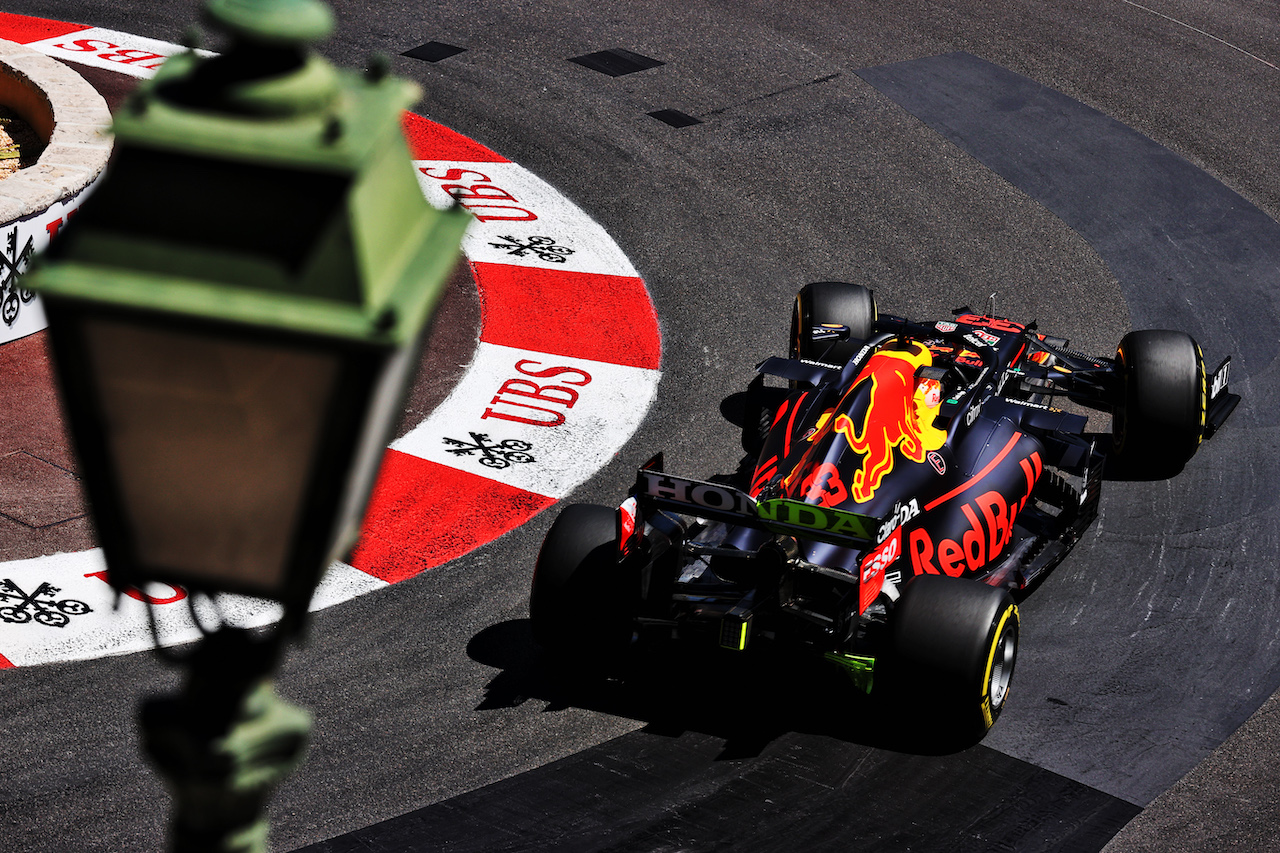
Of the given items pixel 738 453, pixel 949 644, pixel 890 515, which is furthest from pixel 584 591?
pixel 738 453

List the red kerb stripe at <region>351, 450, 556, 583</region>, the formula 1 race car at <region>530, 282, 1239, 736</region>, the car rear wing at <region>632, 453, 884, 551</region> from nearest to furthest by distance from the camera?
the car rear wing at <region>632, 453, 884, 551</region>
the formula 1 race car at <region>530, 282, 1239, 736</region>
the red kerb stripe at <region>351, 450, 556, 583</region>

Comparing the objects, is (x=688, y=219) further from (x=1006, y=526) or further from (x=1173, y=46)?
(x=1173, y=46)

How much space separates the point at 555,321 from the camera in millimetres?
11305

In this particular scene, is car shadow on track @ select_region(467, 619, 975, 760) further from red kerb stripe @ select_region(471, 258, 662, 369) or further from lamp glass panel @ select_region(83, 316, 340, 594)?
lamp glass panel @ select_region(83, 316, 340, 594)

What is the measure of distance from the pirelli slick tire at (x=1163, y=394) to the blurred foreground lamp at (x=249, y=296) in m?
8.05

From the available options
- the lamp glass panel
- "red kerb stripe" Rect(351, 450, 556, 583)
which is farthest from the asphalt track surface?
the lamp glass panel

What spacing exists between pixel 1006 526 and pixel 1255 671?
1.50 metres

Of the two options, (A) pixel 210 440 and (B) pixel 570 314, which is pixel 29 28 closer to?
(B) pixel 570 314

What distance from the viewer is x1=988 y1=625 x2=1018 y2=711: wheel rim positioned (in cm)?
693

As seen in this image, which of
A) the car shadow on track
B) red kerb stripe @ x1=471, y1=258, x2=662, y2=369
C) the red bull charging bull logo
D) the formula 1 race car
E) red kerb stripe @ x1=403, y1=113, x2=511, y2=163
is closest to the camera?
the formula 1 race car

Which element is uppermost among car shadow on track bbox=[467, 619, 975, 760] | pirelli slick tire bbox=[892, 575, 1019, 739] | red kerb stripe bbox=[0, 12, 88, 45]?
pirelli slick tire bbox=[892, 575, 1019, 739]

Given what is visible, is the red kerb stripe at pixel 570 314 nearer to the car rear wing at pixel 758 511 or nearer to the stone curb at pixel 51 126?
the stone curb at pixel 51 126

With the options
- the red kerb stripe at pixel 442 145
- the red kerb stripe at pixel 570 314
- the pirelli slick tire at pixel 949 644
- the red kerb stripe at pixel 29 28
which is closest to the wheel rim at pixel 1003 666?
the pirelli slick tire at pixel 949 644

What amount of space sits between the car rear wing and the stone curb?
5.50m
